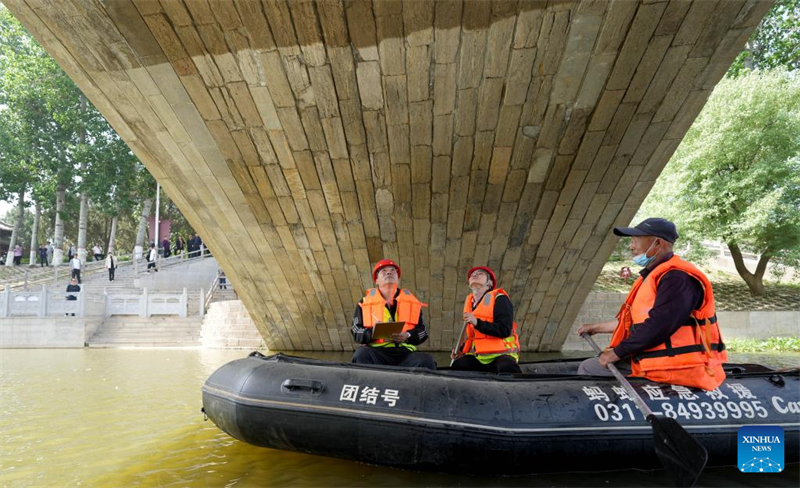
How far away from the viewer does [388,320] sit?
414 cm

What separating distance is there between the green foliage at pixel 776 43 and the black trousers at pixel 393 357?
16998 millimetres

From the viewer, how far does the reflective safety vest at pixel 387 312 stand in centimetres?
414

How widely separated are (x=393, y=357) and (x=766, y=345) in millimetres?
10506

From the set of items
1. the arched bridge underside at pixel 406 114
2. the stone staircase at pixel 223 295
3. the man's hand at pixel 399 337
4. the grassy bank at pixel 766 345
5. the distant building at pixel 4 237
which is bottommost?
the grassy bank at pixel 766 345

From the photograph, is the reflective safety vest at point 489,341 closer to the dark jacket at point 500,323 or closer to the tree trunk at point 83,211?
the dark jacket at point 500,323

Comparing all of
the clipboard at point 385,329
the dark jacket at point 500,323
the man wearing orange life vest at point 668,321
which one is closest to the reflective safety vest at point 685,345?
the man wearing orange life vest at point 668,321

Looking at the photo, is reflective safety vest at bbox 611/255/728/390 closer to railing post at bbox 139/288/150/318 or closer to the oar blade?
the oar blade

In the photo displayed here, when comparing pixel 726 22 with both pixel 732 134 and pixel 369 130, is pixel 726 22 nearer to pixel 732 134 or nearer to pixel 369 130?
pixel 369 130

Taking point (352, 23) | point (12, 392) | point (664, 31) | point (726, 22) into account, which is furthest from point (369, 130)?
point (12, 392)

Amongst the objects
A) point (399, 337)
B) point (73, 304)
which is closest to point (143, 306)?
point (73, 304)

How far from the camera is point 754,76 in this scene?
13.3 metres

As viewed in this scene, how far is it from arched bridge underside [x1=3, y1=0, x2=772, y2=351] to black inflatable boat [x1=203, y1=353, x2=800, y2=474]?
2.88 m

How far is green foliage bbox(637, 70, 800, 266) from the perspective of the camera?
12.6 meters

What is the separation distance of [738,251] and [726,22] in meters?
11.5
